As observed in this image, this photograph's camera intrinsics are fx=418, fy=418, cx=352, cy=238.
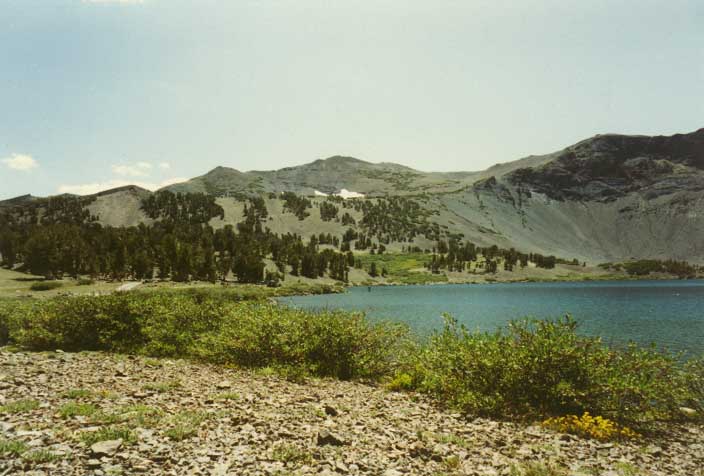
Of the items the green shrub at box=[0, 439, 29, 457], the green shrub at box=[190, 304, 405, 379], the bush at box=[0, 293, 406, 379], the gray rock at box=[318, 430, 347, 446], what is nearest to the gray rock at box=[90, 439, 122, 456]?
the green shrub at box=[0, 439, 29, 457]

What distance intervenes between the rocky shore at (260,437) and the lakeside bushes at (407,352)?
5.29 feet

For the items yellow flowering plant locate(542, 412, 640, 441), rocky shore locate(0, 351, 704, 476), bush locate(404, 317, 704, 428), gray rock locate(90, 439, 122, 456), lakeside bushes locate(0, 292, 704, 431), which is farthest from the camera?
lakeside bushes locate(0, 292, 704, 431)

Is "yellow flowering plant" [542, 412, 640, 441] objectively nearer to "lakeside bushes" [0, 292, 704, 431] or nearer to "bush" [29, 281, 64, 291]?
"lakeside bushes" [0, 292, 704, 431]

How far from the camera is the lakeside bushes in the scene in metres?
16.0

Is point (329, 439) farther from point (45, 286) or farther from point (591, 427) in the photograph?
point (45, 286)

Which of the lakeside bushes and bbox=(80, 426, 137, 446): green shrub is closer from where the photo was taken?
bbox=(80, 426, 137, 446): green shrub

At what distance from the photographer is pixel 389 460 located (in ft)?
35.9

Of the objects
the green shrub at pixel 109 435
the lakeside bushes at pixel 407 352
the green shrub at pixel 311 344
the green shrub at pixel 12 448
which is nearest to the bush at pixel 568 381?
the lakeside bushes at pixel 407 352

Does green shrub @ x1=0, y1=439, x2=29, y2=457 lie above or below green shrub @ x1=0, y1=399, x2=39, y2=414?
above

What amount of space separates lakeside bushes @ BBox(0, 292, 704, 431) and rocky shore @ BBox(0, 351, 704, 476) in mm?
1613

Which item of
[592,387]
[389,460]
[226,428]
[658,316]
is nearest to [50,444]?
[226,428]

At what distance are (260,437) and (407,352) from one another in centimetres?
1428

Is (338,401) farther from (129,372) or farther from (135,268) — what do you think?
(135,268)

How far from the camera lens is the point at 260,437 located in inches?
458
